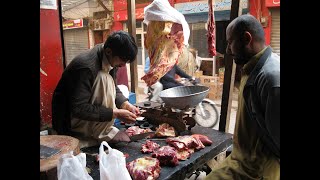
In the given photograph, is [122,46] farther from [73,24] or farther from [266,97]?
[73,24]

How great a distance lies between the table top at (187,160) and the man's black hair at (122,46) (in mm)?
1076

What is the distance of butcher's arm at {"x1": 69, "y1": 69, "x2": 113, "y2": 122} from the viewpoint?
293cm

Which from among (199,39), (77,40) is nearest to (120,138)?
(199,39)

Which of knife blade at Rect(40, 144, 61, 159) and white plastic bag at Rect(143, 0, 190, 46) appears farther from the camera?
white plastic bag at Rect(143, 0, 190, 46)

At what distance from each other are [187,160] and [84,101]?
1.25m

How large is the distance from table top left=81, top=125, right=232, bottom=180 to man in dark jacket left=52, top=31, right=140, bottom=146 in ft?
0.57

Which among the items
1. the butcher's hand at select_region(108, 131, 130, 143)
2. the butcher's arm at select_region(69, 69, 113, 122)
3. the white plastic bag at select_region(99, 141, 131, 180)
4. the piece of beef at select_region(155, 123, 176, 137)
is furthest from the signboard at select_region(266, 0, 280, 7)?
the white plastic bag at select_region(99, 141, 131, 180)

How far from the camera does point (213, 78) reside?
1037 cm

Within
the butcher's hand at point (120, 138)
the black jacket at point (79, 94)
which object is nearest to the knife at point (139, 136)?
the butcher's hand at point (120, 138)

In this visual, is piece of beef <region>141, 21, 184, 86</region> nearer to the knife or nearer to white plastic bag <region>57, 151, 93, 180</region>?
the knife

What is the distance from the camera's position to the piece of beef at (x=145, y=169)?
2.54 metres

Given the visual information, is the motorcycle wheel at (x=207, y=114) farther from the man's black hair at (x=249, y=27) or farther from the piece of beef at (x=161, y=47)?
the man's black hair at (x=249, y=27)
